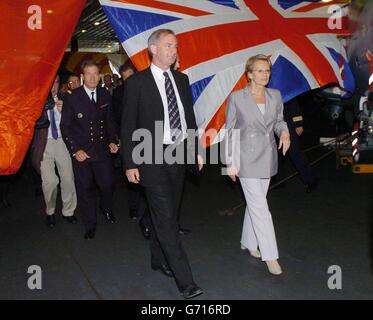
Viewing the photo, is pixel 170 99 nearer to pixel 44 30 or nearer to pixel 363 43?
pixel 44 30

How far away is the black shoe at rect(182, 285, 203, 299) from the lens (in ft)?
11.7

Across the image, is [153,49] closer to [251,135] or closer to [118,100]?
[251,135]

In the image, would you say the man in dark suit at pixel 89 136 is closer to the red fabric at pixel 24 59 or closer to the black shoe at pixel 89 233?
the black shoe at pixel 89 233

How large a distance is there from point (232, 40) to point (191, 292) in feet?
8.75

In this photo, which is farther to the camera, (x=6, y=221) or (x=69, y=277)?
(x=6, y=221)

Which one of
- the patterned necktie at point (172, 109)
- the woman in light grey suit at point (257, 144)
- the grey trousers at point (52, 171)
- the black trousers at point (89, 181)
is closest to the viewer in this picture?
the patterned necktie at point (172, 109)

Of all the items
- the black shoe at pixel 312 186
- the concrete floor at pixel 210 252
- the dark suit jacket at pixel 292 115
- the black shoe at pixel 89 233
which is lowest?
the concrete floor at pixel 210 252

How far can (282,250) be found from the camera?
15.2 ft

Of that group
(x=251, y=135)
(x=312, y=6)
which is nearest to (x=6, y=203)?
(x=251, y=135)

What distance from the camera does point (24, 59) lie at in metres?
4.20

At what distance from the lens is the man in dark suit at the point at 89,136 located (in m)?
5.05

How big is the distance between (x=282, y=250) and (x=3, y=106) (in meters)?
2.88

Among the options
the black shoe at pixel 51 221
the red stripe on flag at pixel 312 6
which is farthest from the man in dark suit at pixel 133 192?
the red stripe on flag at pixel 312 6
